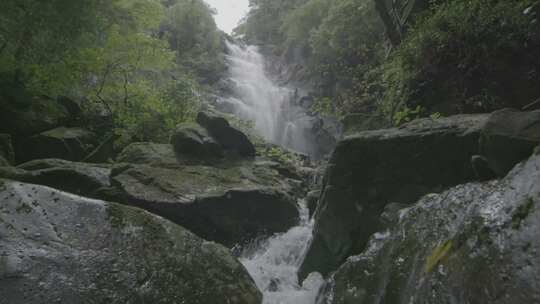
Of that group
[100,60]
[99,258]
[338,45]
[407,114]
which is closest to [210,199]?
[99,258]

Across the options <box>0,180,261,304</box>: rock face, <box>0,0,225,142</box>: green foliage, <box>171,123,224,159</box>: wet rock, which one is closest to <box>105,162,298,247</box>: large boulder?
<box>171,123,224,159</box>: wet rock

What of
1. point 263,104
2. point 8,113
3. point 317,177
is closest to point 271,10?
point 263,104

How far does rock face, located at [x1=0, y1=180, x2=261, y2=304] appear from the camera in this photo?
2.98 metres

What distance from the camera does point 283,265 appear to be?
652 centimetres

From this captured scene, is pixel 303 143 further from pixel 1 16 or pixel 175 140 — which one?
pixel 1 16

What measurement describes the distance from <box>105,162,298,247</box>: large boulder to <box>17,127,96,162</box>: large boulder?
7.06ft

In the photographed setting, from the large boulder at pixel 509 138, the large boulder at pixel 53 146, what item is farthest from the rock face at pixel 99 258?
the large boulder at pixel 53 146

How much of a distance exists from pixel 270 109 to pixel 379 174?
15701mm

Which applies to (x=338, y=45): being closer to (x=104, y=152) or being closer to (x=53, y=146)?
(x=104, y=152)

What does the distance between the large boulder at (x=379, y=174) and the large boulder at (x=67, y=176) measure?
4.17 meters

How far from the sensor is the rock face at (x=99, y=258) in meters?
2.98

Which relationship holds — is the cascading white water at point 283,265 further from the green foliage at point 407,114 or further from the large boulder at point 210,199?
the green foliage at point 407,114

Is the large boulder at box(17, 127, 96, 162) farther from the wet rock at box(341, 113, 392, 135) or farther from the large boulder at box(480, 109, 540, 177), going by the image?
the large boulder at box(480, 109, 540, 177)

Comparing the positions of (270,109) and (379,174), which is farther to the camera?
(270,109)
